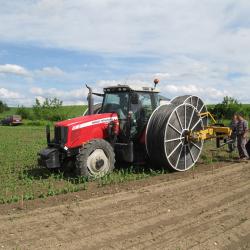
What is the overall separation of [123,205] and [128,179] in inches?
86.3

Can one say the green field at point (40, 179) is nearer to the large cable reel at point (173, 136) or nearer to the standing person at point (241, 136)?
the large cable reel at point (173, 136)

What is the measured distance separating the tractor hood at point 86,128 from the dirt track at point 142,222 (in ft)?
6.67

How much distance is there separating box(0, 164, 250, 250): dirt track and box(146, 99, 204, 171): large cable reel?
1.78 m

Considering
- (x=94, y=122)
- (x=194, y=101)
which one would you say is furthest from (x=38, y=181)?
(x=194, y=101)

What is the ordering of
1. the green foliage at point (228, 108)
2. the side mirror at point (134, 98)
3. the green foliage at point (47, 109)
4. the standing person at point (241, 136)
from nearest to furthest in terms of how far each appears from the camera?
1. the side mirror at point (134, 98)
2. the standing person at point (241, 136)
3. the green foliage at point (228, 108)
4. the green foliage at point (47, 109)

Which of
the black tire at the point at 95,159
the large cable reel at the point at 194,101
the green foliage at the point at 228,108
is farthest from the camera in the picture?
the green foliage at the point at 228,108

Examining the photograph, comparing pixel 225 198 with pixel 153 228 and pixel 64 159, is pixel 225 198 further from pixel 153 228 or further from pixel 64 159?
pixel 64 159

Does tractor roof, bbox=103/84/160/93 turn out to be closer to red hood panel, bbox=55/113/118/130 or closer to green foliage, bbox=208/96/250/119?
red hood panel, bbox=55/113/118/130

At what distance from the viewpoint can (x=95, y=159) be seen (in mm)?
9219

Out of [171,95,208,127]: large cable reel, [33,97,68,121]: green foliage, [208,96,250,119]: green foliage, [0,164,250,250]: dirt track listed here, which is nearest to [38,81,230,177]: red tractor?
[171,95,208,127]: large cable reel

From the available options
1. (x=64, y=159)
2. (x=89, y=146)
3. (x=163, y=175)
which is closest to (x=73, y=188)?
(x=89, y=146)

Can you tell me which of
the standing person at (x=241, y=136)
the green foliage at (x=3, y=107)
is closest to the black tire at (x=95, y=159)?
the standing person at (x=241, y=136)

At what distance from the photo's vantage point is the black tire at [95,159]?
899cm

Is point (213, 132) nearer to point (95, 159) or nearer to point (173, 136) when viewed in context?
point (173, 136)
